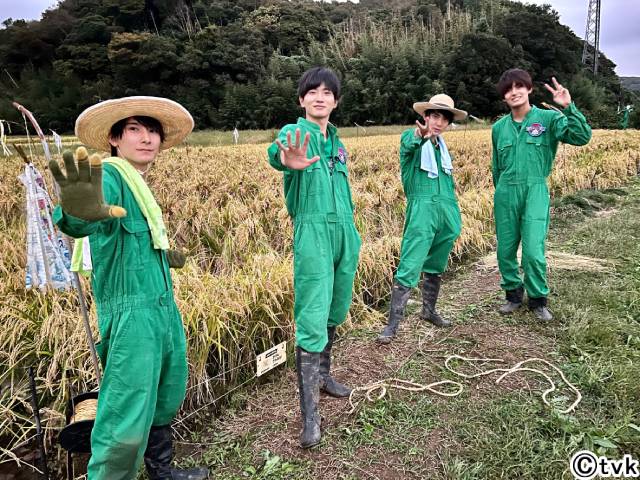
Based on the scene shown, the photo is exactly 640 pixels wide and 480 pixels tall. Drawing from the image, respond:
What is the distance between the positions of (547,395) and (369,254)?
213cm

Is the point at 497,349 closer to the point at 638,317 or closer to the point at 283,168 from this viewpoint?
the point at 638,317

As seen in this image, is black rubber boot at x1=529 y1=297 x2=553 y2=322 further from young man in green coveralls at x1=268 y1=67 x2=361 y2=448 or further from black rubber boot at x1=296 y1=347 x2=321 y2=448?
black rubber boot at x1=296 y1=347 x2=321 y2=448

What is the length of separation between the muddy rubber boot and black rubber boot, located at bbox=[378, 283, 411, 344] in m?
1.01

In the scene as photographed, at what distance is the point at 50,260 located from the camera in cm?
280

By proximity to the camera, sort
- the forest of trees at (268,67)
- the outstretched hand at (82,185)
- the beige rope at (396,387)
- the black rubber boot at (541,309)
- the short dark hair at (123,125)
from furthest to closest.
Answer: the forest of trees at (268,67) < the black rubber boot at (541,309) < the beige rope at (396,387) < the short dark hair at (123,125) < the outstretched hand at (82,185)

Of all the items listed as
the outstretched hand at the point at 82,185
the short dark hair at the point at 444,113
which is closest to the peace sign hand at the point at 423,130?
the short dark hair at the point at 444,113

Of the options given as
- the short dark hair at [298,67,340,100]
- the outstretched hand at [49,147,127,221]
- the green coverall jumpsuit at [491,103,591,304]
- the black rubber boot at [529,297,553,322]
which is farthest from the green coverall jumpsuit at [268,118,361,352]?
the black rubber boot at [529,297,553,322]

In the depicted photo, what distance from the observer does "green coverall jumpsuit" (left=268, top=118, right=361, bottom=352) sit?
217 cm

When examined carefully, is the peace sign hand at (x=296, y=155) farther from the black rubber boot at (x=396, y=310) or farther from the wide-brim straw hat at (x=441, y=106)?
the black rubber boot at (x=396, y=310)

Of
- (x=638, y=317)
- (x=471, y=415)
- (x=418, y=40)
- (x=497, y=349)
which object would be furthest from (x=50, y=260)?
(x=418, y=40)

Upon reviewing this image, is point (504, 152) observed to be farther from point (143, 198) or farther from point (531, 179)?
point (143, 198)

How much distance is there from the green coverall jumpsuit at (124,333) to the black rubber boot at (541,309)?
120 inches

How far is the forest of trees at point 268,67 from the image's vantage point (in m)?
32.4

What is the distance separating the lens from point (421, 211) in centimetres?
322
